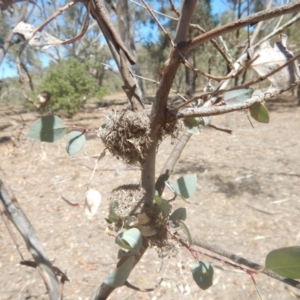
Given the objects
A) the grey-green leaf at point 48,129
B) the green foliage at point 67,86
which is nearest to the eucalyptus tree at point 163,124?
the grey-green leaf at point 48,129

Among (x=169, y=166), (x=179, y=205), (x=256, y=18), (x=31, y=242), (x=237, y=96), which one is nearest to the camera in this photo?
(x=256, y=18)

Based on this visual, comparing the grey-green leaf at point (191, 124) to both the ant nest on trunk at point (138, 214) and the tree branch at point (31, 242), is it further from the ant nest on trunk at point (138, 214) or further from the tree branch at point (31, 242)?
the tree branch at point (31, 242)

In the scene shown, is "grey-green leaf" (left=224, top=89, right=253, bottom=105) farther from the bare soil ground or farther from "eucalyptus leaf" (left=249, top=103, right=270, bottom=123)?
the bare soil ground

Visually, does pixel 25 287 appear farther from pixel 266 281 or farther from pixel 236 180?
pixel 236 180

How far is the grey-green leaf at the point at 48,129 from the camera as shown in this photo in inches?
11.7

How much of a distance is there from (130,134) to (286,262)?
0.18 metres

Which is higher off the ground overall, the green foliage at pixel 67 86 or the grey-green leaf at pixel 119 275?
the green foliage at pixel 67 86

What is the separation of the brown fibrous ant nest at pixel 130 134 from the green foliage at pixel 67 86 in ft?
14.8

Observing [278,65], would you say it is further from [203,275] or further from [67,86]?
[67,86]

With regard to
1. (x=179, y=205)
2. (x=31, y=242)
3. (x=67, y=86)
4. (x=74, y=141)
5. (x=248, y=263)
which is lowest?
(x=179, y=205)

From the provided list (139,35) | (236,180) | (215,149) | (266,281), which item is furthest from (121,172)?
(139,35)

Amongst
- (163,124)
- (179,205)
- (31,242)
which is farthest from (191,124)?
(179,205)

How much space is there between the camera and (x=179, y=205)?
1938mm

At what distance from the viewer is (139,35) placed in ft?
35.7
